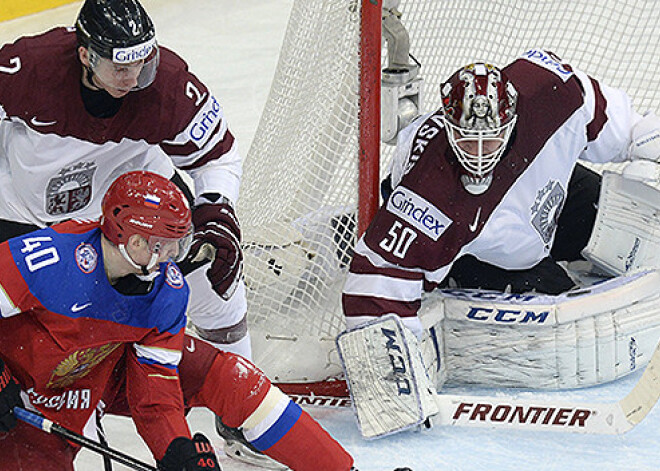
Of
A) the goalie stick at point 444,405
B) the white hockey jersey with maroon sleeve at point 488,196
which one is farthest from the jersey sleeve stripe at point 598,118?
the goalie stick at point 444,405

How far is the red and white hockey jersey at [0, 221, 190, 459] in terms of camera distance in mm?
2348

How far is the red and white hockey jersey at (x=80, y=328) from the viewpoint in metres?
2.35

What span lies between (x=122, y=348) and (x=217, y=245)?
33 cm

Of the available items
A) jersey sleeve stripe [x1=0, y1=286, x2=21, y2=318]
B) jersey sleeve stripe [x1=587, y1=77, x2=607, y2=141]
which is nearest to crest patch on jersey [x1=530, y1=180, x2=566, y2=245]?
jersey sleeve stripe [x1=587, y1=77, x2=607, y2=141]

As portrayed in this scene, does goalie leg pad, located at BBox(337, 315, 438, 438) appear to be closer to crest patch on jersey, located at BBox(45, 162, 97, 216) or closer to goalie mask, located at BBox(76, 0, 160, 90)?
crest patch on jersey, located at BBox(45, 162, 97, 216)

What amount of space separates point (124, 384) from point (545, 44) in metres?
1.94

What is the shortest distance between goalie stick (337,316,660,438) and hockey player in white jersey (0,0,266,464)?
1.06 feet

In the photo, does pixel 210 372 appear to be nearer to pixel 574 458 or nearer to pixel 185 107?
pixel 185 107

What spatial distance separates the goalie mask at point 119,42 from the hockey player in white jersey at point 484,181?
76 cm

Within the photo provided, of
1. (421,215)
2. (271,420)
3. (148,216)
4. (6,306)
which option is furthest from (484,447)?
(6,306)

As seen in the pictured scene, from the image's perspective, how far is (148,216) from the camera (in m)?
2.29

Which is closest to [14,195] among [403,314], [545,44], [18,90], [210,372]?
[18,90]

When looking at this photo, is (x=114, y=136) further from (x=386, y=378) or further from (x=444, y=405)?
(x=444, y=405)

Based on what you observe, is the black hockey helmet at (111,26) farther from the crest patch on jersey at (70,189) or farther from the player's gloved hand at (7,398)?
the player's gloved hand at (7,398)
